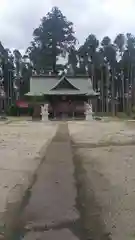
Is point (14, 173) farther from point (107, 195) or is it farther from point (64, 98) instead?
point (64, 98)

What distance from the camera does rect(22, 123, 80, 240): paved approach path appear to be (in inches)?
205

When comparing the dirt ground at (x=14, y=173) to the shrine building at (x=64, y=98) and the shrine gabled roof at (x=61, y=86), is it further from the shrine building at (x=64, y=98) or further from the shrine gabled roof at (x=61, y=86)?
the shrine gabled roof at (x=61, y=86)

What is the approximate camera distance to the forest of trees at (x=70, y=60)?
284 feet

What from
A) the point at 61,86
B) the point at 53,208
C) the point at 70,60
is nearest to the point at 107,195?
the point at 53,208

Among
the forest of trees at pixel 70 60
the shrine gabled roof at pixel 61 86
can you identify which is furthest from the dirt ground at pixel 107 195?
the forest of trees at pixel 70 60

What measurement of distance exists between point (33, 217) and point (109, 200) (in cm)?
157

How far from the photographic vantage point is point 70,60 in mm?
90625

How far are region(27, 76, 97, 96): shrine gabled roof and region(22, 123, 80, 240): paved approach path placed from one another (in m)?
48.1

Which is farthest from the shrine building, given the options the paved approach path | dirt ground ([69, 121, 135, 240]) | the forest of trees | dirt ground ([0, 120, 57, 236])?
the paved approach path

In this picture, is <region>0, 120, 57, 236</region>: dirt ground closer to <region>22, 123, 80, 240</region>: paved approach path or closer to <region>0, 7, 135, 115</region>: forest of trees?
<region>22, 123, 80, 240</region>: paved approach path

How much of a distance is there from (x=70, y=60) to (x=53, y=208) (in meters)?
85.4

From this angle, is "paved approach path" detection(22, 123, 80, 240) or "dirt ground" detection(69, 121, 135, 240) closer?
"paved approach path" detection(22, 123, 80, 240)

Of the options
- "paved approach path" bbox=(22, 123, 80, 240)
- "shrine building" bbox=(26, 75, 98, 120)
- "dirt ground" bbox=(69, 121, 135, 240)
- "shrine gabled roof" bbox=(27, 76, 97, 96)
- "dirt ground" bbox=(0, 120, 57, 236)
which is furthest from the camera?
"shrine gabled roof" bbox=(27, 76, 97, 96)

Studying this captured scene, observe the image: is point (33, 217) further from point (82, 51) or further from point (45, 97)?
point (82, 51)
